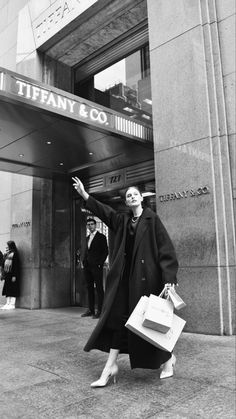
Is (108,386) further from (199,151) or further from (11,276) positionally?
(11,276)

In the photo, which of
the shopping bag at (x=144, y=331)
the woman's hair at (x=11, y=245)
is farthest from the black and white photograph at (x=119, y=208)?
the woman's hair at (x=11, y=245)

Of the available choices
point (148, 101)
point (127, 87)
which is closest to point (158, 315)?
point (148, 101)

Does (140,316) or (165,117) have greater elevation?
(165,117)

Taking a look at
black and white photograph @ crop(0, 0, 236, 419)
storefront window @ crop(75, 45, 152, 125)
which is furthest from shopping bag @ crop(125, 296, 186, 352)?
storefront window @ crop(75, 45, 152, 125)

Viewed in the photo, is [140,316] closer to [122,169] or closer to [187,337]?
[187,337]

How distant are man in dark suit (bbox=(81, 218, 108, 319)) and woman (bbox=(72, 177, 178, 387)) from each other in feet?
12.7

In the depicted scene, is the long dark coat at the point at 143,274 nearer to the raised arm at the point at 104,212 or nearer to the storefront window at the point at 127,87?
the raised arm at the point at 104,212

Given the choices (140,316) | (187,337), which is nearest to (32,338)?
(187,337)

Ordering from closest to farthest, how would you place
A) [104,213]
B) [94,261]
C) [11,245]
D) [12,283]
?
[104,213], [94,261], [12,283], [11,245]

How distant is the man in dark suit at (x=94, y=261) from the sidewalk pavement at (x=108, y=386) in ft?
6.86

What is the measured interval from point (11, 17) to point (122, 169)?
6694 mm

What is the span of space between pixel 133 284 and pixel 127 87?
6.45 metres

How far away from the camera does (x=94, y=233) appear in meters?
7.50

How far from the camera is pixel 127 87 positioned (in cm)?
873
